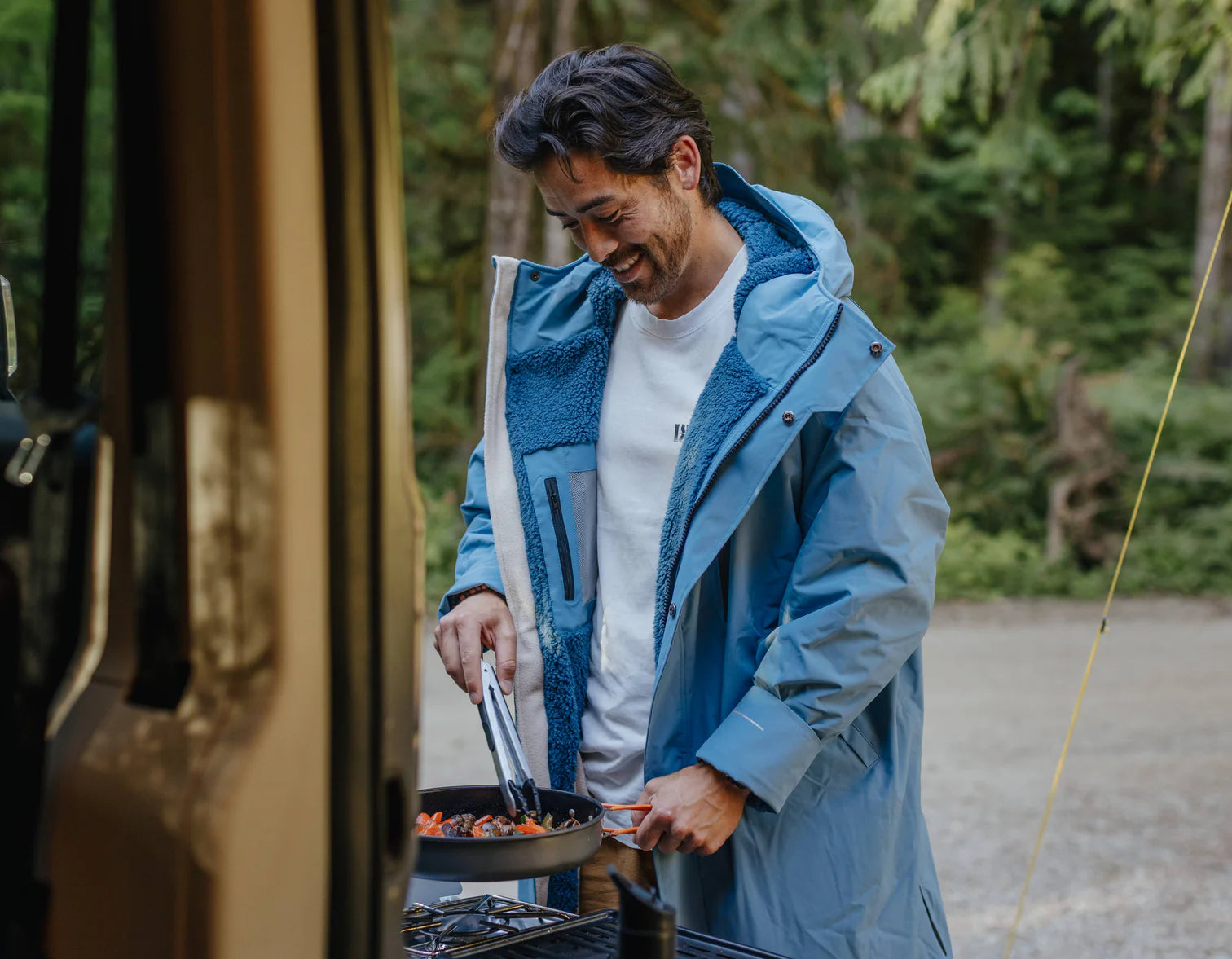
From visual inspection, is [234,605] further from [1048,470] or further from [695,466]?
[1048,470]

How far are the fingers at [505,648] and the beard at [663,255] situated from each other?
2.07 feet

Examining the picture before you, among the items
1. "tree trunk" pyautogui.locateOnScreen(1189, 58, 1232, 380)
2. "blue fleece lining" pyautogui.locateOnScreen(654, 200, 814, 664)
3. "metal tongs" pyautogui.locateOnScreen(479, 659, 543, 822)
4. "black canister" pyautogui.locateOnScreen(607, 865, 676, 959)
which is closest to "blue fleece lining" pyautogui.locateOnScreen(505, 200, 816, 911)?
"blue fleece lining" pyautogui.locateOnScreen(654, 200, 814, 664)

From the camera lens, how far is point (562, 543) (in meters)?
2.29

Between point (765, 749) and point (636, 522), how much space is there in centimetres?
53

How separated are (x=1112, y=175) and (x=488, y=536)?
1849cm

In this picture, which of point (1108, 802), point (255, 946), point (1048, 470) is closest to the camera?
point (255, 946)

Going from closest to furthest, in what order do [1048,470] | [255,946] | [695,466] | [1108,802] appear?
[255,946] < [695,466] < [1108,802] < [1048,470]

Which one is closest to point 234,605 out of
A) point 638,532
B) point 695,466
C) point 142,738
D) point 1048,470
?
point 142,738

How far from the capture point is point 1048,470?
11961mm

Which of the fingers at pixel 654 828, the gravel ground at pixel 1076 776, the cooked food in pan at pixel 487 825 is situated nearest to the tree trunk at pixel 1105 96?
the gravel ground at pixel 1076 776

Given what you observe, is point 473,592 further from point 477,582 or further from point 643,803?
point 643,803

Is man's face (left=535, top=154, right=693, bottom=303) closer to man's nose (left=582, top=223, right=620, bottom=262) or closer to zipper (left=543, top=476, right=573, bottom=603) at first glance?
man's nose (left=582, top=223, right=620, bottom=262)

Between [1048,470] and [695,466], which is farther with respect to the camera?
[1048,470]

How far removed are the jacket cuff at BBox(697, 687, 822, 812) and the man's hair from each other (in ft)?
3.11
